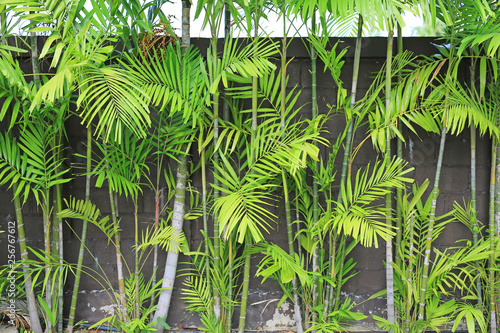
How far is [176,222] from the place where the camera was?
1933 millimetres

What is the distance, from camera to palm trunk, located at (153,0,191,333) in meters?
1.82

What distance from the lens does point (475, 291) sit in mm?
2041

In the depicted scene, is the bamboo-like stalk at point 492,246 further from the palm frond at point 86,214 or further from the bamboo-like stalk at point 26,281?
the bamboo-like stalk at point 26,281

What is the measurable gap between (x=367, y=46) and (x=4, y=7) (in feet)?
5.18

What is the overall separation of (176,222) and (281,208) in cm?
51

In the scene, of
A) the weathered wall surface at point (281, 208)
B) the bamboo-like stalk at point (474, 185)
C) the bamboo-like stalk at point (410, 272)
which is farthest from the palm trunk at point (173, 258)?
the bamboo-like stalk at point (474, 185)

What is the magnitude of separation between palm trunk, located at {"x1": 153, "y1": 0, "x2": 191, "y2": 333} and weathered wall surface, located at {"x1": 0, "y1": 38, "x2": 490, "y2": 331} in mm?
111

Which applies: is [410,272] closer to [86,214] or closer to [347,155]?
[347,155]

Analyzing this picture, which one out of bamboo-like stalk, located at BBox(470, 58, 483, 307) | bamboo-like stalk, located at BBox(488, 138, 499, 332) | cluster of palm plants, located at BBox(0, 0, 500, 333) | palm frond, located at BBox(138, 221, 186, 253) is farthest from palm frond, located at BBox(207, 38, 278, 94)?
bamboo-like stalk, located at BBox(488, 138, 499, 332)

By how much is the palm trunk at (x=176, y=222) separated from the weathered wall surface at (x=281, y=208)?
111mm

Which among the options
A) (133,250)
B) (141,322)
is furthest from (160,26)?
(141,322)

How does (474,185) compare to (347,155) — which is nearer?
(347,155)

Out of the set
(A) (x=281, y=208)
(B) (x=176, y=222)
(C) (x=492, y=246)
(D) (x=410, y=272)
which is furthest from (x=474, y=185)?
(B) (x=176, y=222)

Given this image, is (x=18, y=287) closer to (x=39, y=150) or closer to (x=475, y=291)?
(x=39, y=150)
